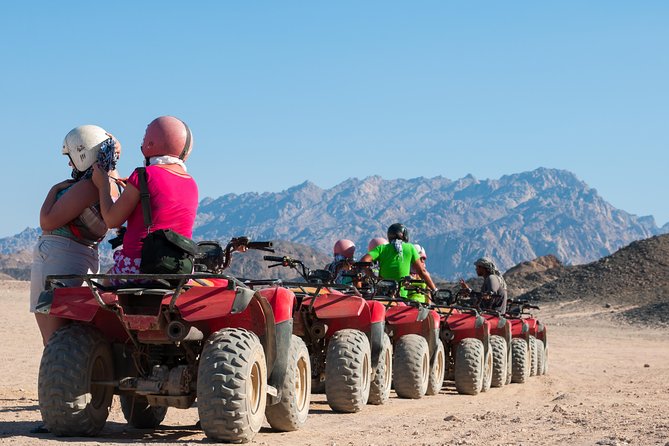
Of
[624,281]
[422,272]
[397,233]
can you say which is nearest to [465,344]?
[422,272]

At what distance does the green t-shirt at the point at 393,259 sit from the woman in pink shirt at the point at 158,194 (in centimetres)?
728

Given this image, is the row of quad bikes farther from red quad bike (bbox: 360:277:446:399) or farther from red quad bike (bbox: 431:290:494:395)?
red quad bike (bbox: 431:290:494:395)

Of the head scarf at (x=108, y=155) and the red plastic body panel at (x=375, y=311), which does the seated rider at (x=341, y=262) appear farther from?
the head scarf at (x=108, y=155)

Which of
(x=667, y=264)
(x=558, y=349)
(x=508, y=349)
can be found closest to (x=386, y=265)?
(x=508, y=349)

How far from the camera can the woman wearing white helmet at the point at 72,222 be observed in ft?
28.3

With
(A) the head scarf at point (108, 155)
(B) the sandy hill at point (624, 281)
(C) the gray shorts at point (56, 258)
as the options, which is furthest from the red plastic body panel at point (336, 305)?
(B) the sandy hill at point (624, 281)

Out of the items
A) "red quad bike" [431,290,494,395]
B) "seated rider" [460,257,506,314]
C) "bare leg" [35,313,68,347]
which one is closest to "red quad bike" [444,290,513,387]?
"seated rider" [460,257,506,314]

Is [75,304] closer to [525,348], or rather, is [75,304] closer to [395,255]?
[395,255]

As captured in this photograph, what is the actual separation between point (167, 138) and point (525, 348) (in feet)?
42.8

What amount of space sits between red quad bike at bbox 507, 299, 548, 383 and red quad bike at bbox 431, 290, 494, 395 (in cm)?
347

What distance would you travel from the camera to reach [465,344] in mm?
15852

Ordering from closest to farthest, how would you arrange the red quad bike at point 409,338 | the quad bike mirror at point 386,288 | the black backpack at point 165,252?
the black backpack at point 165,252, the red quad bike at point 409,338, the quad bike mirror at point 386,288

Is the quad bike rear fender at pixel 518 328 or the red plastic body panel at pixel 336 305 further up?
the red plastic body panel at pixel 336 305

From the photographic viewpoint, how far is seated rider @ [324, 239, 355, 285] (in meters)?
14.2
